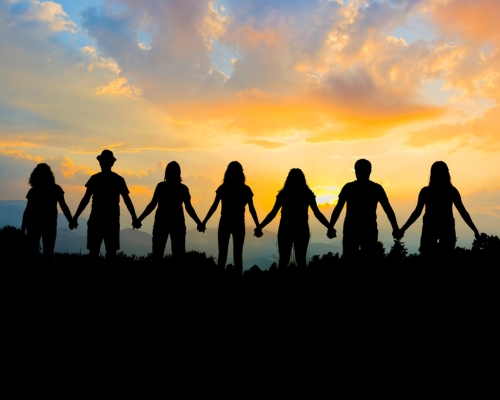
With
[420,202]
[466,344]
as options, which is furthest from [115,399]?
[420,202]

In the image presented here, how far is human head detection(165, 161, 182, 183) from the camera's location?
10.9 m

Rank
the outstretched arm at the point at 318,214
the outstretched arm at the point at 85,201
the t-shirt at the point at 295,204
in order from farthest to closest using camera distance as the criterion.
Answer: the outstretched arm at the point at 85,201 < the outstretched arm at the point at 318,214 < the t-shirt at the point at 295,204

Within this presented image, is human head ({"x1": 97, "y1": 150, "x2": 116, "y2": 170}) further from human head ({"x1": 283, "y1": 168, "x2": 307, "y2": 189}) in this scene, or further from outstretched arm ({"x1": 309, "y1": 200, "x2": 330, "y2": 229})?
outstretched arm ({"x1": 309, "y1": 200, "x2": 330, "y2": 229})

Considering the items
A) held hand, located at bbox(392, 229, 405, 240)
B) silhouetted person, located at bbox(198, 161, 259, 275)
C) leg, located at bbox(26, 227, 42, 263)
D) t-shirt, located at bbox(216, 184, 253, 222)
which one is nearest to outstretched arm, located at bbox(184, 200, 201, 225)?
silhouetted person, located at bbox(198, 161, 259, 275)

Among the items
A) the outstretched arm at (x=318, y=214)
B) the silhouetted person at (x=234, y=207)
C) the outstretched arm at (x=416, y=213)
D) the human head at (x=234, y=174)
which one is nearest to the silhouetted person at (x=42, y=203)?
the silhouetted person at (x=234, y=207)

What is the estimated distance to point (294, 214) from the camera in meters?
10.5

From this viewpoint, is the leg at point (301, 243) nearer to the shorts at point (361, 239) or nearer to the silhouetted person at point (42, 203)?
the shorts at point (361, 239)

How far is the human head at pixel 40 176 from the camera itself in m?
11.3

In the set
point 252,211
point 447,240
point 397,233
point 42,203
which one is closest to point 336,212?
point 397,233

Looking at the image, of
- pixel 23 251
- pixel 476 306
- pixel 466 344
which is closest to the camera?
pixel 466 344

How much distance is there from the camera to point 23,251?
1622 cm

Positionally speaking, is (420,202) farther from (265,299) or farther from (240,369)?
(240,369)

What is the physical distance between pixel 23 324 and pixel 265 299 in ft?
13.9

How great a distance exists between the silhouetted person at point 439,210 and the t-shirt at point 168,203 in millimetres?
5135
